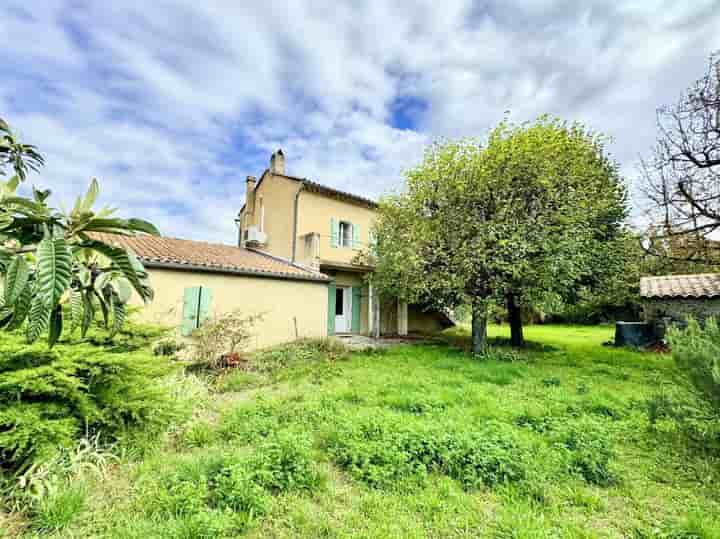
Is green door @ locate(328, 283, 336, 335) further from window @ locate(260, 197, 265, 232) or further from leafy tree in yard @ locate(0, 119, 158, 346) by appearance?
leafy tree in yard @ locate(0, 119, 158, 346)

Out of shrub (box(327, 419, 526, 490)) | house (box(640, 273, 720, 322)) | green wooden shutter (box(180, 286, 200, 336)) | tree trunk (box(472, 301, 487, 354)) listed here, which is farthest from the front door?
house (box(640, 273, 720, 322))

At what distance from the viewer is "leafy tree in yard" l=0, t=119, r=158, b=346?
3.40ft

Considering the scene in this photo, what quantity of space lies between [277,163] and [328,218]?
3724 millimetres

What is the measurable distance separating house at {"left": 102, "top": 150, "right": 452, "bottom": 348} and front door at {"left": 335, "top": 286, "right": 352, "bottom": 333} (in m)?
0.05

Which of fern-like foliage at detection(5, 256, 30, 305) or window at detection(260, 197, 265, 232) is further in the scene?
window at detection(260, 197, 265, 232)

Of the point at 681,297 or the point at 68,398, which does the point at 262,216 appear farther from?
the point at 681,297

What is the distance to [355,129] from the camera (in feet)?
37.8

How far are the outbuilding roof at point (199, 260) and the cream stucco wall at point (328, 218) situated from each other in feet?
5.86

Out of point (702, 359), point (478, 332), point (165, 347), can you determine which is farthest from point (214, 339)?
point (702, 359)

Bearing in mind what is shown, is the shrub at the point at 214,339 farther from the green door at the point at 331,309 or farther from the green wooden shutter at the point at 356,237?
the green wooden shutter at the point at 356,237

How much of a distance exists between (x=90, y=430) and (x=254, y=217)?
14399 mm

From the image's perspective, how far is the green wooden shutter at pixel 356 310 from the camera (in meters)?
15.8

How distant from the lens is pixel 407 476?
10.8 ft

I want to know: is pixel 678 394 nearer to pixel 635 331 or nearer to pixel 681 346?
pixel 681 346
